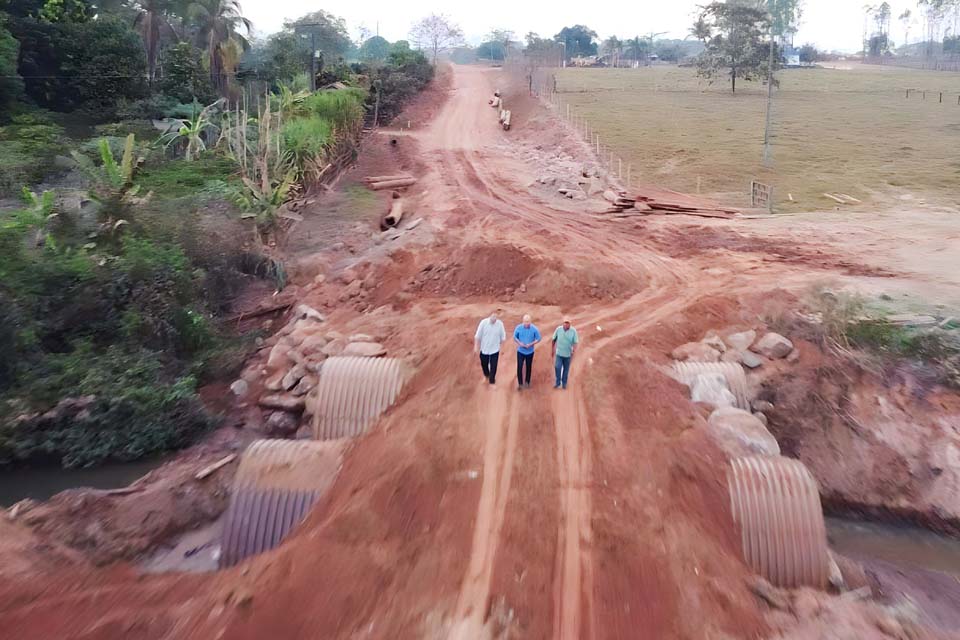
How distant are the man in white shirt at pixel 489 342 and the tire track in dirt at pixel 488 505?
282 millimetres

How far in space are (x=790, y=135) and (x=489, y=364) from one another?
1184 inches

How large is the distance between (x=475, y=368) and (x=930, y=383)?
23.6ft

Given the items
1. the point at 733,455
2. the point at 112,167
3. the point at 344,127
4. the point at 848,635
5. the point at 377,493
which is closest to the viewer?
the point at 848,635

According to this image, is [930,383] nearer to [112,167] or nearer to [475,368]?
[475,368]

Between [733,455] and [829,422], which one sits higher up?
[733,455]

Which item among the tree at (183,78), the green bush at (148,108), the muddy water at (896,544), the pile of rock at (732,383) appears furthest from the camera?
the tree at (183,78)

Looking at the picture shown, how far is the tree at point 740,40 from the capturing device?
45844 mm

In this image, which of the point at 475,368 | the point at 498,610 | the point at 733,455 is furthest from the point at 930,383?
the point at 498,610

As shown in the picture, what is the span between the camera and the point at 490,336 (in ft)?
30.1

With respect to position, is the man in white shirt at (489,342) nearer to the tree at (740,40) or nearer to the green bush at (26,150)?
the green bush at (26,150)

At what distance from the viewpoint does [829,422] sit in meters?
10.8

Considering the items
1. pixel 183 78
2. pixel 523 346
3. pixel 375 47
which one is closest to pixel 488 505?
pixel 523 346

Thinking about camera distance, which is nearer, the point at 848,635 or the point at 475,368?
the point at 848,635

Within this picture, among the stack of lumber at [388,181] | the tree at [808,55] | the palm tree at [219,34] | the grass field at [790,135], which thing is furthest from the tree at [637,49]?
the stack of lumber at [388,181]
